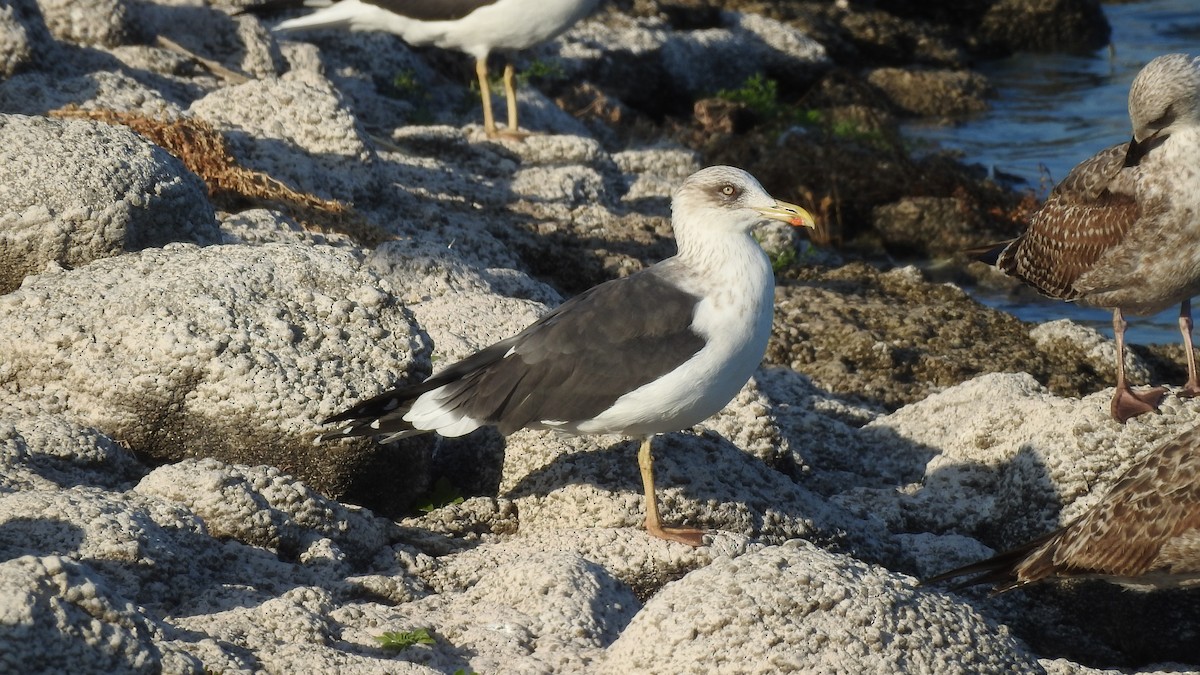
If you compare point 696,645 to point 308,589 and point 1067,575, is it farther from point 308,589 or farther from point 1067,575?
point 1067,575

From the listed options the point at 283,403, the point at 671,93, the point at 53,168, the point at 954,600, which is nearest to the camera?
the point at 954,600

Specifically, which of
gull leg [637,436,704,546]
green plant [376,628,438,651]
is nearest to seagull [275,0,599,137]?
gull leg [637,436,704,546]

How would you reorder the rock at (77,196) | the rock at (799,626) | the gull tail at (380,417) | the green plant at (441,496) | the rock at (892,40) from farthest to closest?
the rock at (892,40) < the rock at (77,196) < the green plant at (441,496) < the gull tail at (380,417) < the rock at (799,626)

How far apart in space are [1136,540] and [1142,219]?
86.5 inches

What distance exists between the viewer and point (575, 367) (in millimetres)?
5590

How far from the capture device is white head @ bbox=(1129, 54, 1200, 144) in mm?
6742

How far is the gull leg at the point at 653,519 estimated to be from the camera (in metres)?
5.50

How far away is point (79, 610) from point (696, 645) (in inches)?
63.7

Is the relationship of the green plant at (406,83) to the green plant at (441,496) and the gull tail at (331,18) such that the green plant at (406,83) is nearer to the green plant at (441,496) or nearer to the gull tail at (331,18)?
the gull tail at (331,18)

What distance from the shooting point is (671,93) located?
639 inches

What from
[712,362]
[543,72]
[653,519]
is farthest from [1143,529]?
[543,72]

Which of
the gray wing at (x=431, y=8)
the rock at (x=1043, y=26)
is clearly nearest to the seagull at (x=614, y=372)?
the gray wing at (x=431, y=8)

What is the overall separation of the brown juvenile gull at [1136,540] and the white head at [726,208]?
5.03 ft

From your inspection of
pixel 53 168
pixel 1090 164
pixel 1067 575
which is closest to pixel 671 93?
pixel 1090 164
